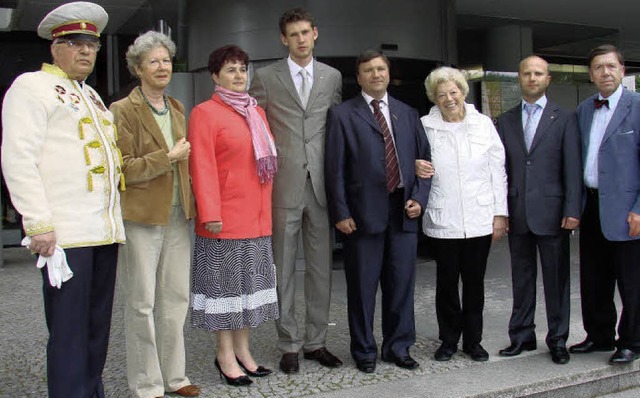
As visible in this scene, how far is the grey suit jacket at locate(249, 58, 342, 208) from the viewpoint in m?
4.27

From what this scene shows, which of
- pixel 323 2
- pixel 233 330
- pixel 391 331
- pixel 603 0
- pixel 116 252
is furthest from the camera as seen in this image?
pixel 603 0

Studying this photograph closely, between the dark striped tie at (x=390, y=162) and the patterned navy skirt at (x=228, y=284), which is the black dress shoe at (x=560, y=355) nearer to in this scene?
the dark striped tie at (x=390, y=162)

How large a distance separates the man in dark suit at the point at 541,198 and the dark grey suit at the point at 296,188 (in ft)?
4.17

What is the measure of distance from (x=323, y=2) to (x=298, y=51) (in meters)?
3.68

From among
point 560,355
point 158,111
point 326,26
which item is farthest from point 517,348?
point 326,26

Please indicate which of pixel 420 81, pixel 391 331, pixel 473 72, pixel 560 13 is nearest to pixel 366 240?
pixel 391 331

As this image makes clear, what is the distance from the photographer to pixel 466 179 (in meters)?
4.32

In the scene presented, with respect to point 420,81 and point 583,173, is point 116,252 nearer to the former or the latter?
point 583,173

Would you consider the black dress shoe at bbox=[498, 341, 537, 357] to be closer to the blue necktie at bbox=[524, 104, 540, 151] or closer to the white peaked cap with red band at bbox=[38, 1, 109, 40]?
the blue necktie at bbox=[524, 104, 540, 151]

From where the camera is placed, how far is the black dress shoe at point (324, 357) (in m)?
4.34

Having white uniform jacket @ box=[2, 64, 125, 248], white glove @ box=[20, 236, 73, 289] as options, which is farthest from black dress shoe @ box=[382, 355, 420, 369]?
white glove @ box=[20, 236, 73, 289]

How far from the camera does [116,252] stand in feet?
11.0

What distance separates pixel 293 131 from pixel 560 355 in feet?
7.37

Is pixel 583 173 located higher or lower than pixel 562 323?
higher
